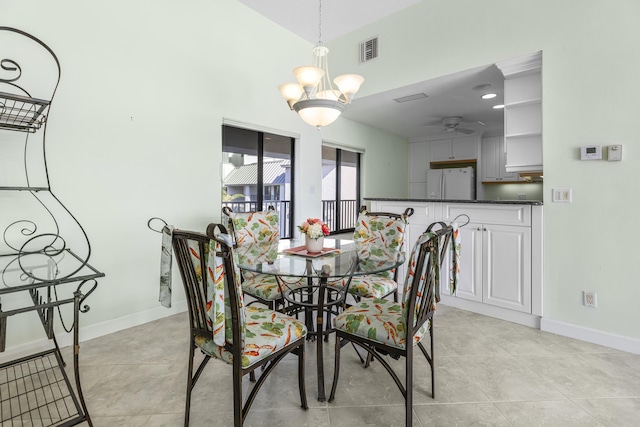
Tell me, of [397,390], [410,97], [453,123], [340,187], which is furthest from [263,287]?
[453,123]

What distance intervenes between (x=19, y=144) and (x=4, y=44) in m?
0.64

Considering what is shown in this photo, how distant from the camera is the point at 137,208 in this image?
8.53ft

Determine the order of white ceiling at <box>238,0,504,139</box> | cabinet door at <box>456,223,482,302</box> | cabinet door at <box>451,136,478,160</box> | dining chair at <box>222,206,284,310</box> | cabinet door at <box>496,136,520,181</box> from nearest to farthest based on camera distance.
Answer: dining chair at <box>222,206,284,310</box>
cabinet door at <box>456,223,482,302</box>
white ceiling at <box>238,0,504,139</box>
cabinet door at <box>496,136,520,181</box>
cabinet door at <box>451,136,478,160</box>

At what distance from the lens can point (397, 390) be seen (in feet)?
5.68

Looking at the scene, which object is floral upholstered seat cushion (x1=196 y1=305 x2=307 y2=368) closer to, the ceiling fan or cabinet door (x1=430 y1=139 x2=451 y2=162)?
the ceiling fan

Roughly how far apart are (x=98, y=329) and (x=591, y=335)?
382 cm

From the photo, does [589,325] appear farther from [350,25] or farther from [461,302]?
[350,25]

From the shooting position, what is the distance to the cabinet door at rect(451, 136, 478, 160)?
232 inches

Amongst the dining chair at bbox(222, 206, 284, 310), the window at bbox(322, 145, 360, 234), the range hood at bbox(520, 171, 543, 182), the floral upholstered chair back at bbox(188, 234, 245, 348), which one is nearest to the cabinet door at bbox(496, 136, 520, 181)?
the range hood at bbox(520, 171, 543, 182)

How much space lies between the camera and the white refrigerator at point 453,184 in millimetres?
5668

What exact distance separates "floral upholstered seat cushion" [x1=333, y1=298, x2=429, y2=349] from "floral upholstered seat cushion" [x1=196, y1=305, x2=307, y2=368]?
25cm

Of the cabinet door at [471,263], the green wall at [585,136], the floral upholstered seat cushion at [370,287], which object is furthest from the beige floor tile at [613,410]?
the cabinet door at [471,263]

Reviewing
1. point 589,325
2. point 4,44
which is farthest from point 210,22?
point 589,325

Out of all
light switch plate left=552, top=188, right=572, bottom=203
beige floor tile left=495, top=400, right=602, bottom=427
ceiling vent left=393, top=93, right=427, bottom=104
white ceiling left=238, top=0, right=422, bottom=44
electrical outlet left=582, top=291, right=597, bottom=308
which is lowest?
beige floor tile left=495, top=400, right=602, bottom=427
